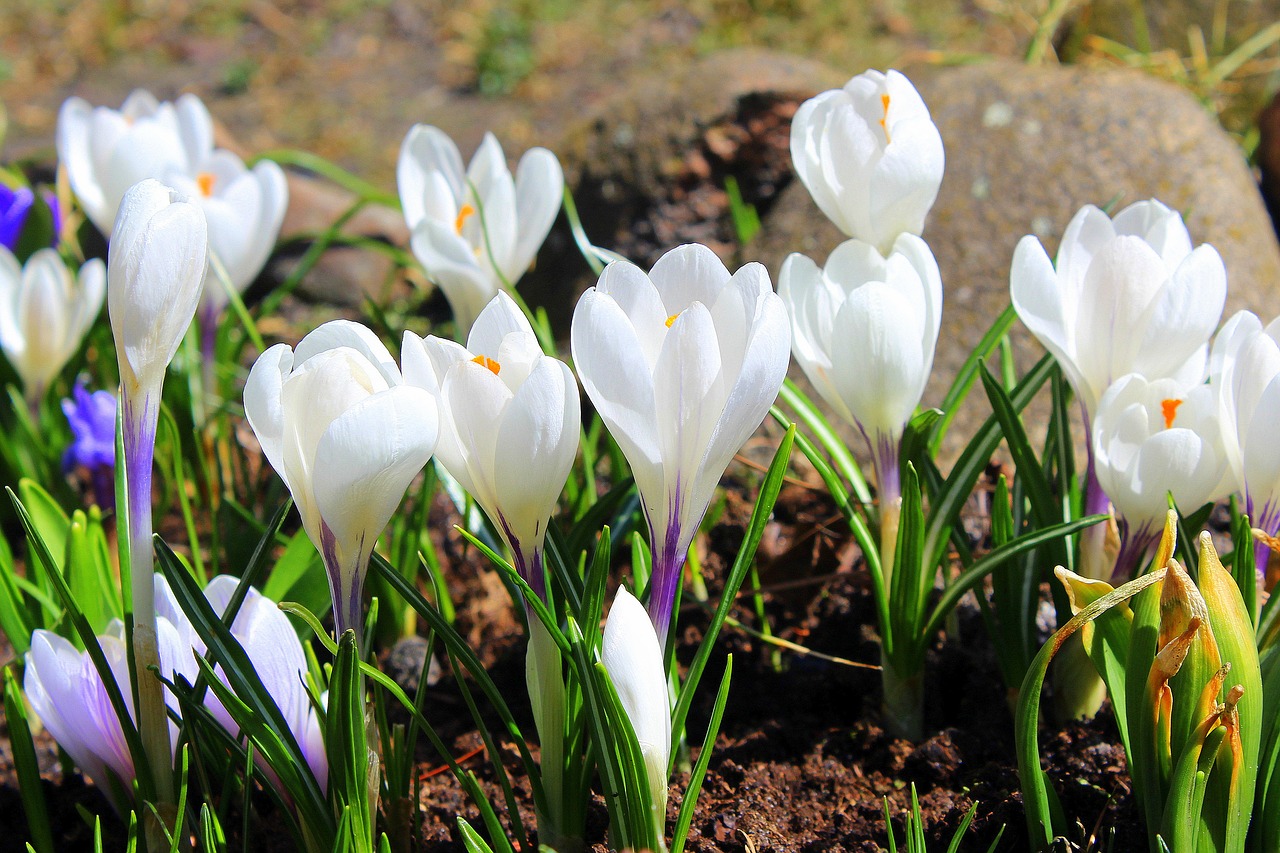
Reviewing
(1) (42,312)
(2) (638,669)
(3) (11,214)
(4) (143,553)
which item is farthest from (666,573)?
(3) (11,214)

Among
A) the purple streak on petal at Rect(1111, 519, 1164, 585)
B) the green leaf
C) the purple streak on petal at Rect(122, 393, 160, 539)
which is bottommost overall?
the green leaf

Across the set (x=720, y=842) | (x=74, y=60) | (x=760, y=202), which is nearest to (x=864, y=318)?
(x=720, y=842)

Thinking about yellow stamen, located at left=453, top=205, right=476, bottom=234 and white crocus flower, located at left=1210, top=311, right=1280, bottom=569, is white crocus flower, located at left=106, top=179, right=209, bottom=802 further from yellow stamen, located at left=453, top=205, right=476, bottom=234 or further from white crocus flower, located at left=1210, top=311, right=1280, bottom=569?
white crocus flower, located at left=1210, top=311, right=1280, bottom=569

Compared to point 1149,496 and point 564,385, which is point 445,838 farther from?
point 1149,496

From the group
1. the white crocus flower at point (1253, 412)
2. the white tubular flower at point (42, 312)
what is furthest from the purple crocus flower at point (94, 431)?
the white crocus flower at point (1253, 412)

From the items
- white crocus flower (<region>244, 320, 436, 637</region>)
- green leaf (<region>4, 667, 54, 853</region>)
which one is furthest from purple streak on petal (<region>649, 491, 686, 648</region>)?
green leaf (<region>4, 667, 54, 853</region>)
